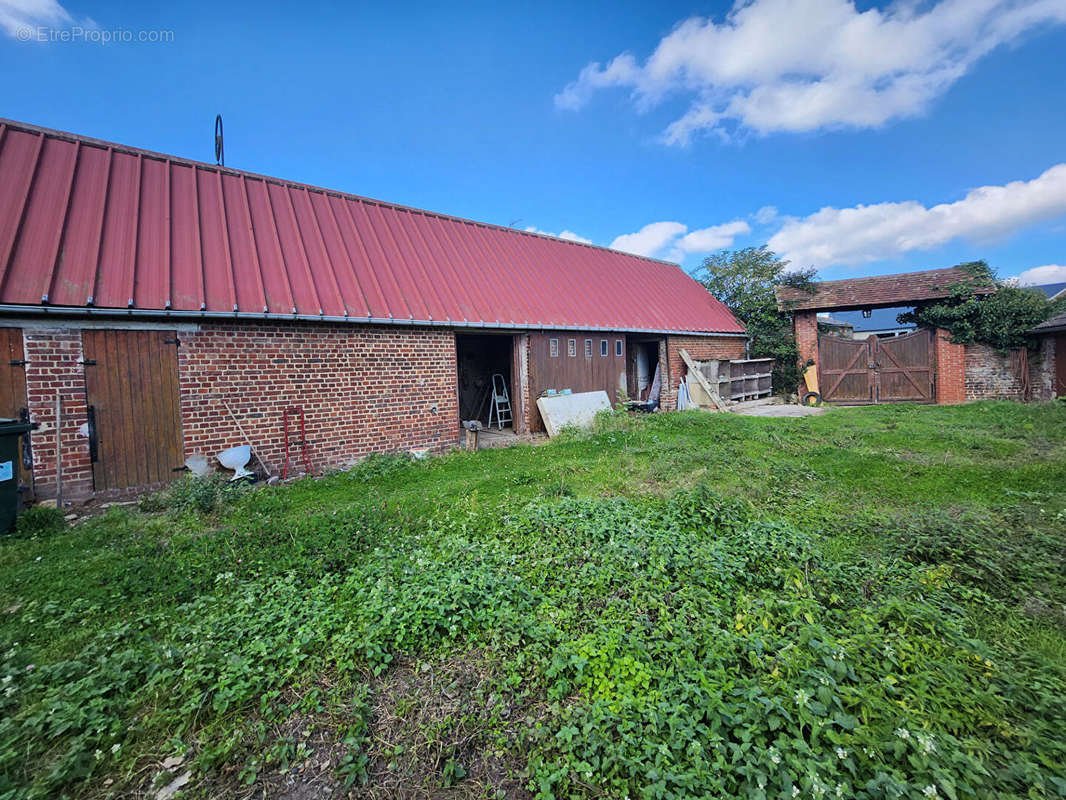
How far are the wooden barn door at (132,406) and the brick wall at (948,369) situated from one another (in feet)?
63.5

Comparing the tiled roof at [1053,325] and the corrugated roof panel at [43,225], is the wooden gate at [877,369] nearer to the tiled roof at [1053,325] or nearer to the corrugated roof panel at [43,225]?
the tiled roof at [1053,325]

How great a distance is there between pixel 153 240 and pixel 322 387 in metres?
3.23

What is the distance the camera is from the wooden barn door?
19.7 feet

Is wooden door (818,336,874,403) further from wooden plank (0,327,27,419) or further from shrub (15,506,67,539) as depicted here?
wooden plank (0,327,27,419)

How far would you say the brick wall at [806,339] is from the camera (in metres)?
16.0

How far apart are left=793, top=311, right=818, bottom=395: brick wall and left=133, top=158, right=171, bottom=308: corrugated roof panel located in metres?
17.7

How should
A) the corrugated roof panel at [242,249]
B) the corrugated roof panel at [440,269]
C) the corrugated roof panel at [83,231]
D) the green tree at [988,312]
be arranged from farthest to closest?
the green tree at [988,312] → the corrugated roof panel at [440,269] → the corrugated roof panel at [242,249] → the corrugated roof panel at [83,231]

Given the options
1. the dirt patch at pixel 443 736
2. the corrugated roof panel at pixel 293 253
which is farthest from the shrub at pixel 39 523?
the dirt patch at pixel 443 736

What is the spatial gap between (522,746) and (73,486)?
7035 mm

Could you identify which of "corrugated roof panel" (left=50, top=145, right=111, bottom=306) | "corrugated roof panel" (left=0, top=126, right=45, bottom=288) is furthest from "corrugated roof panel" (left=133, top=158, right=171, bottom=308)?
"corrugated roof panel" (left=0, top=126, right=45, bottom=288)

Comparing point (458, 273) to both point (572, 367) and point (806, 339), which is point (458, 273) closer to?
point (572, 367)

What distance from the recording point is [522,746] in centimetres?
210

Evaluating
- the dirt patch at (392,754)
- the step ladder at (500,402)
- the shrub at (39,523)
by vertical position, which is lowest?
the dirt patch at (392,754)

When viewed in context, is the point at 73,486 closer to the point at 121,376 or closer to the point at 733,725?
the point at 121,376
